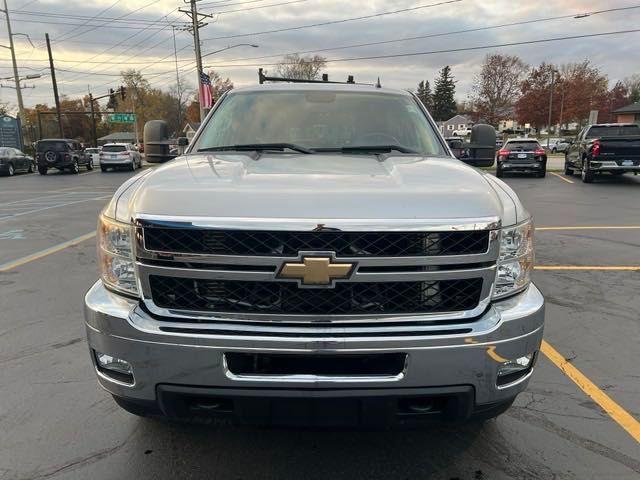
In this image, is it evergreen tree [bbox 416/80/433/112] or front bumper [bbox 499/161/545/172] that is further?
evergreen tree [bbox 416/80/433/112]

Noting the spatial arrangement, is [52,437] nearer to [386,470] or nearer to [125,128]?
[386,470]

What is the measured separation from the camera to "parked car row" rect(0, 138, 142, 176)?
28.5 m

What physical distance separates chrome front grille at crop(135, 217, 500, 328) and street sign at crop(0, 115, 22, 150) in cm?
4264

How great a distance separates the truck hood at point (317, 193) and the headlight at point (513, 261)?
7 centimetres

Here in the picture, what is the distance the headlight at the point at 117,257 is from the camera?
2234 millimetres

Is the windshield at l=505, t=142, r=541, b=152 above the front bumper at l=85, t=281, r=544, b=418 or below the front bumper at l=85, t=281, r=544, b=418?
below

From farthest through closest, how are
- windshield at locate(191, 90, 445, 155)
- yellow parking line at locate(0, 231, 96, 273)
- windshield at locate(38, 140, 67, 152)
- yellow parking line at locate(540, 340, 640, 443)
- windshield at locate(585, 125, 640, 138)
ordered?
windshield at locate(38, 140, 67, 152), windshield at locate(585, 125, 640, 138), yellow parking line at locate(0, 231, 96, 273), windshield at locate(191, 90, 445, 155), yellow parking line at locate(540, 340, 640, 443)

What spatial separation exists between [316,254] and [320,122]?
187 centimetres

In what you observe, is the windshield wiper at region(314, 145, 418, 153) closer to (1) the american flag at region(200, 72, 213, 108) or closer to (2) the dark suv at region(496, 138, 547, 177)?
(2) the dark suv at region(496, 138, 547, 177)

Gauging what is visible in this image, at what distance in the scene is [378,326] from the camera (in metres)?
2.13

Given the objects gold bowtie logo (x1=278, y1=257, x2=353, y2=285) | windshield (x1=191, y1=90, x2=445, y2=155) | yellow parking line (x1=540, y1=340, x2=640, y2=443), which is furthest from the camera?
windshield (x1=191, y1=90, x2=445, y2=155)

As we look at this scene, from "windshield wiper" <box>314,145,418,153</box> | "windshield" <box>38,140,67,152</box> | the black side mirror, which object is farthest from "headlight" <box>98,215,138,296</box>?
"windshield" <box>38,140,67,152</box>

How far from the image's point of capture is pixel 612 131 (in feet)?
61.1

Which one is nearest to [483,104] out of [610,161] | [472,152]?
[610,161]
